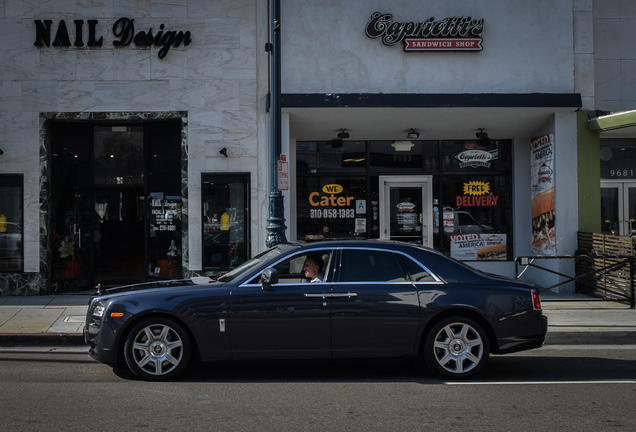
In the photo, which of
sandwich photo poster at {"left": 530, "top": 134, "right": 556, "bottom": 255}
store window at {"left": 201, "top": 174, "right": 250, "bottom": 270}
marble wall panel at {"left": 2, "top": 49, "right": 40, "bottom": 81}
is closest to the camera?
marble wall panel at {"left": 2, "top": 49, "right": 40, "bottom": 81}

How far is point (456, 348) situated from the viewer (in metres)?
6.79

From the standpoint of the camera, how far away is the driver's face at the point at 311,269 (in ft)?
23.1

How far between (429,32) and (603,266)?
19.4 feet

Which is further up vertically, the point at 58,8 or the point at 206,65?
the point at 58,8

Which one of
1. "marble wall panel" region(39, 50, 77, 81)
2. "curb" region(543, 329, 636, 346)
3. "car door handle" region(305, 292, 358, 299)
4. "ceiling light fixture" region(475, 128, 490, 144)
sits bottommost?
"curb" region(543, 329, 636, 346)

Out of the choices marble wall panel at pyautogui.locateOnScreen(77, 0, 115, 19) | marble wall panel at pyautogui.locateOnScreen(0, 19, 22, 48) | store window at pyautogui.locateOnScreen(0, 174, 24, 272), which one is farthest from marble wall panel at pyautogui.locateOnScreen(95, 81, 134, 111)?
store window at pyautogui.locateOnScreen(0, 174, 24, 272)

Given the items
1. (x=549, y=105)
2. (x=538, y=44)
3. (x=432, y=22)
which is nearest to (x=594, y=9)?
(x=538, y=44)

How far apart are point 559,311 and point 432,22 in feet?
21.1

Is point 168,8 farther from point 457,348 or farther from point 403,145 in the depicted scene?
point 457,348

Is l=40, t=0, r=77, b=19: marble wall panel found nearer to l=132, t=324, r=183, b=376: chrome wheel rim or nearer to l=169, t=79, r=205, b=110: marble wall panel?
l=169, t=79, r=205, b=110: marble wall panel

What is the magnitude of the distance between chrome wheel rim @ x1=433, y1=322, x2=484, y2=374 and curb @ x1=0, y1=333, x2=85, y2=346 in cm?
527

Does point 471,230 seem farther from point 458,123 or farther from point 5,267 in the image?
point 5,267

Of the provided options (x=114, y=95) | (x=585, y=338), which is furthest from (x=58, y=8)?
(x=585, y=338)

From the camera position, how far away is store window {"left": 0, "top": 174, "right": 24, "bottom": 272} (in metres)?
13.0
